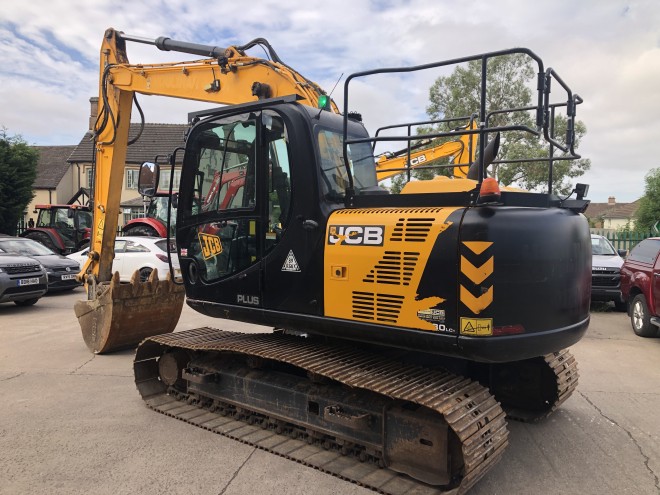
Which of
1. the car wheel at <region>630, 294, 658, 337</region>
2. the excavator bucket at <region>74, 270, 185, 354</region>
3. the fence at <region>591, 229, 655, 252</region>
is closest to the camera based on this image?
the excavator bucket at <region>74, 270, 185, 354</region>

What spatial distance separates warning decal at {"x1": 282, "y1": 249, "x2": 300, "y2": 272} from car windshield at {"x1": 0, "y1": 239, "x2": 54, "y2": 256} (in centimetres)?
1081

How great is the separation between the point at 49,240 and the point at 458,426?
1824cm

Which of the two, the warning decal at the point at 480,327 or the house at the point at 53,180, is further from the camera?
the house at the point at 53,180

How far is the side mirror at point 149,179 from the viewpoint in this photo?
5.12 m

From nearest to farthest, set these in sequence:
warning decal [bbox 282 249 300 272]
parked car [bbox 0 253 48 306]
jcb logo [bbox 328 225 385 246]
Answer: jcb logo [bbox 328 225 385 246]
warning decal [bbox 282 249 300 272]
parked car [bbox 0 253 48 306]

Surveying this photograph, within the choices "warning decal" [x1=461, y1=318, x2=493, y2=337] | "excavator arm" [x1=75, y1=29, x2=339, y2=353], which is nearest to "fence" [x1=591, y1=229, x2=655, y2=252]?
"excavator arm" [x1=75, y1=29, x2=339, y2=353]

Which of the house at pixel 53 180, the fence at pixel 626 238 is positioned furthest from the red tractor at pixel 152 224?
the house at pixel 53 180

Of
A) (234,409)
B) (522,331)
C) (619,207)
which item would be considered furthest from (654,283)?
(619,207)

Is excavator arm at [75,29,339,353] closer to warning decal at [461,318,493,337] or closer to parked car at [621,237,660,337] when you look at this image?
warning decal at [461,318,493,337]

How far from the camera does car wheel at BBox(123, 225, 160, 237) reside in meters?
16.0

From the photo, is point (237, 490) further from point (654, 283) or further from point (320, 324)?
point (654, 283)

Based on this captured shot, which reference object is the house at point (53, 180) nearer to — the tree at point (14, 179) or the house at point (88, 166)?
the house at point (88, 166)

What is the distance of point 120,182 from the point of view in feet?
23.3

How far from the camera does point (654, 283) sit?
815cm
